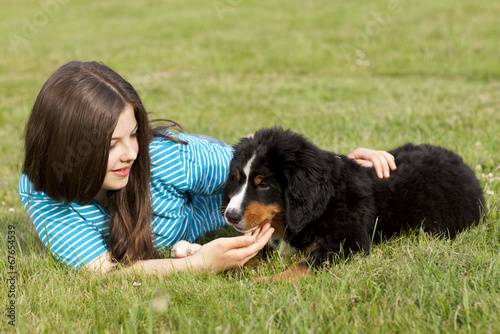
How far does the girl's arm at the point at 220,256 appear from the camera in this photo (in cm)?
286

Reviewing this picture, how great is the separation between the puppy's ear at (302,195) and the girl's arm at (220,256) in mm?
184

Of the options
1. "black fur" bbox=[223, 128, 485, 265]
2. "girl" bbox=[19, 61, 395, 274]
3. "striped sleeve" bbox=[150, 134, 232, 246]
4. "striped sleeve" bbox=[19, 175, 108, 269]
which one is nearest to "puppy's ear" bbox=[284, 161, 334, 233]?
"black fur" bbox=[223, 128, 485, 265]

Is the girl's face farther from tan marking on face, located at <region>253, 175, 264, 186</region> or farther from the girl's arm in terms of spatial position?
tan marking on face, located at <region>253, 175, 264, 186</region>

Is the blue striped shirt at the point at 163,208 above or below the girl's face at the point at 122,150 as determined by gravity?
below

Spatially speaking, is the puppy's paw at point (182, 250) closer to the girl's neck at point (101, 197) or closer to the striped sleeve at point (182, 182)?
the striped sleeve at point (182, 182)

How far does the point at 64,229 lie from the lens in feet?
10.3

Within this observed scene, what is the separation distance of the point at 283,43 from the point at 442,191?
10047 mm

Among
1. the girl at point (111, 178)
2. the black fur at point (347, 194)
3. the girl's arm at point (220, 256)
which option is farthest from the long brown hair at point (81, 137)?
the black fur at point (347, 194)

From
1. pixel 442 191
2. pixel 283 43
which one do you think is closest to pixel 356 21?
pixel 283 43

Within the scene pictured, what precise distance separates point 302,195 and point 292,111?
14.7 ft

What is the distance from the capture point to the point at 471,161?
14.9 feet

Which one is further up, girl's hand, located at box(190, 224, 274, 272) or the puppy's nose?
the puppy's nose

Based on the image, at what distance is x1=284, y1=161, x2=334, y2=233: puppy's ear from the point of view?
112 inches

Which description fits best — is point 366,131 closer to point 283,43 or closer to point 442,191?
point 442,191
